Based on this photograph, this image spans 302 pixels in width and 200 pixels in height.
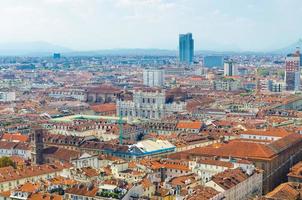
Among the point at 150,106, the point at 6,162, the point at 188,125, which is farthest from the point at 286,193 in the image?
the point at 150,106

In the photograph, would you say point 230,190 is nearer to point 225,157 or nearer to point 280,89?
point 225,157

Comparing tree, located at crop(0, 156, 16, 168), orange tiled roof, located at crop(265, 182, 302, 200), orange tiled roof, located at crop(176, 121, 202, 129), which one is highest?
orange tiled roof, located at crop(265, 182, 302, 200)

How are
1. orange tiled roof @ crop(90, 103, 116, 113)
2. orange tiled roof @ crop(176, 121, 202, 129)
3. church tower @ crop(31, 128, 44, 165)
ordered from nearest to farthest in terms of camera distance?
church tower @ crop(31, 128, 44, 165) < orange tiled roof @ crop(176, 121, 202, 129) < orange tiled roof @ crop(90, 103, 116, 113)

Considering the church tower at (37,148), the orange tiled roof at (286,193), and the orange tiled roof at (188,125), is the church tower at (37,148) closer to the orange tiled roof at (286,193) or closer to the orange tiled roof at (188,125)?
the orange tiled roof at (286,193)

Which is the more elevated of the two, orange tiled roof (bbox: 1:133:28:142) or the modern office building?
orange tiled roof (bbox: 1:133:28:142)

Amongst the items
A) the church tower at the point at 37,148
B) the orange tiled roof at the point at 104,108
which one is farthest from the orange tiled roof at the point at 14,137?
the orange tiled roof at the point at 104,108

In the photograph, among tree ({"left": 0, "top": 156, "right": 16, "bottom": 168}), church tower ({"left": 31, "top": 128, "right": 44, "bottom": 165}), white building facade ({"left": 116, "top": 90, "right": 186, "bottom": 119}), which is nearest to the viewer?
tree ({"left": 0, "top": 156, "right": 16, "bottom": 168})

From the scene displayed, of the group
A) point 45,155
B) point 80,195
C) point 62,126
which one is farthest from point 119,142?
point 80,195

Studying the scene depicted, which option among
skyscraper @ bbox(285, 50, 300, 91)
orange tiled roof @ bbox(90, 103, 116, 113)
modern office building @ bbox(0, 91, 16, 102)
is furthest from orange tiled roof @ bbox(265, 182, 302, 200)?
skyscraper @ bbox(285, 50, 300, 91)

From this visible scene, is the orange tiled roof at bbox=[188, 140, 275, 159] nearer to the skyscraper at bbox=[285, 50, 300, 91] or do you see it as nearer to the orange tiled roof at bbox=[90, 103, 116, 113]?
the orange tiled roof at bbox=[90, 103, 116, 113]
